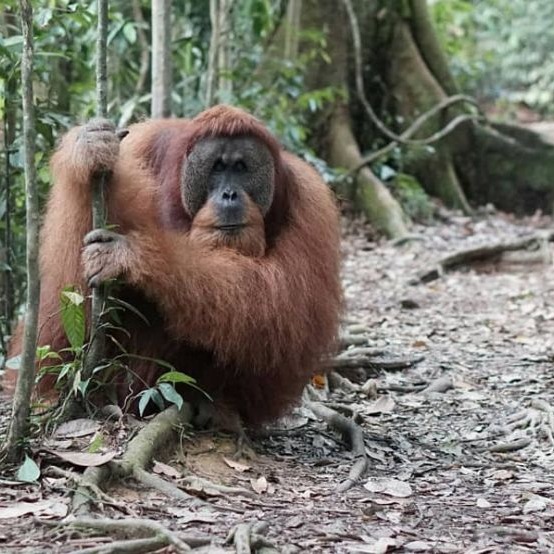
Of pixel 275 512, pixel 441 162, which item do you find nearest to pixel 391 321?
pixel 275 512

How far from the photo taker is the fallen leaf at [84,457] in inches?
122

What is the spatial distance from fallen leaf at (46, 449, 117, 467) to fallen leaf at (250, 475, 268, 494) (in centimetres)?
Answer: 52

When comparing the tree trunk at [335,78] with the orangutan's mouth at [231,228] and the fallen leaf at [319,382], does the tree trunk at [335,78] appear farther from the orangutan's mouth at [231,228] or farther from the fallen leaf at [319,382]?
the orangutan's mouth at [231,228]

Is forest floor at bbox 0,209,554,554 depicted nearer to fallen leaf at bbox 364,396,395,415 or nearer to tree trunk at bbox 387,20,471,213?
fallen leaf at bbox 364,396,395,415

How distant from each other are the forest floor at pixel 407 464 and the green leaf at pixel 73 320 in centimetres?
49

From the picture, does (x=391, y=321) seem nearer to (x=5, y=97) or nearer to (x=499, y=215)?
(x=5, y=97)

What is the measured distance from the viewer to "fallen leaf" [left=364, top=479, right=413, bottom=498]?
3537mm

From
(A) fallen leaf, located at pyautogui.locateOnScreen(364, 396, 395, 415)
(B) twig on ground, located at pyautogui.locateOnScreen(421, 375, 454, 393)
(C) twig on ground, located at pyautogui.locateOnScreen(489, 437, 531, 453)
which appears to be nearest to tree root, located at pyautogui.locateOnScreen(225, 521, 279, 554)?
(C) twig on ground, located at pyautogui.locateOnScreen(489, 437, 531, 453)

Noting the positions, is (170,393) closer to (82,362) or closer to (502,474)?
(82,362)

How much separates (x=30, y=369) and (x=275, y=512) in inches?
34.2

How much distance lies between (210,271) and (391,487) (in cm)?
105

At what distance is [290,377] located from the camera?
413cm

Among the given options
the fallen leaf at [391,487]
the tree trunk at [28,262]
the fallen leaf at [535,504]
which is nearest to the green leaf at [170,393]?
the tree trunk at [28,262]

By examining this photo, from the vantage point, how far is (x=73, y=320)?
349cm
